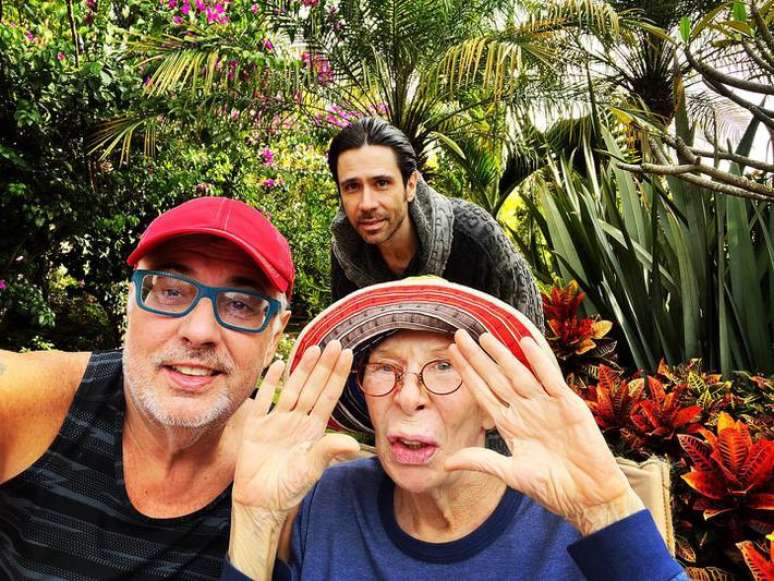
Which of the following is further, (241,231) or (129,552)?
(241,231)

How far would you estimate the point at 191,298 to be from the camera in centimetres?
183

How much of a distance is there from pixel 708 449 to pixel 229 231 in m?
1.66

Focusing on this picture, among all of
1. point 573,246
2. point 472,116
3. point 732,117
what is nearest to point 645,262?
point 573,246

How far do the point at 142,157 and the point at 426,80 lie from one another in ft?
14.6

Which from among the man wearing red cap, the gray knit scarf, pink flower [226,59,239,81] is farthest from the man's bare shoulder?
pink flower [226,59,239,81]

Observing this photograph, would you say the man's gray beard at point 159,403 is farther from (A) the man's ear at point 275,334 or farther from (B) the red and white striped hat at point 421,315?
(B) the red and white striped hat at point 421,315

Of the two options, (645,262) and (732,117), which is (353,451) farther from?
(732,117)

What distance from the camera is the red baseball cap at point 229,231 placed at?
180cm

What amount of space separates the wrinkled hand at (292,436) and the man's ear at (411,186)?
1737 millimetres

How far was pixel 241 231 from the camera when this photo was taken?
72.0 inches

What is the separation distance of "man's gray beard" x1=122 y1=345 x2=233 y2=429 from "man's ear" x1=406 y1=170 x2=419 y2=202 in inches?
65.4

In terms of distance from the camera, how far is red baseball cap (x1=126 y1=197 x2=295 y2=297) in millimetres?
1796

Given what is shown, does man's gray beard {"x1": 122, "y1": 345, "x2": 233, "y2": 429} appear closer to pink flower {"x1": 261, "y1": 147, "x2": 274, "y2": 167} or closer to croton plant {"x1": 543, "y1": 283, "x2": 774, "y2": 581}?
croton plant {"x1": 543, "y1": 283, "x2": 774, "y2": 581}

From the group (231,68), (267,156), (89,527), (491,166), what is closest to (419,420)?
(89,527)
